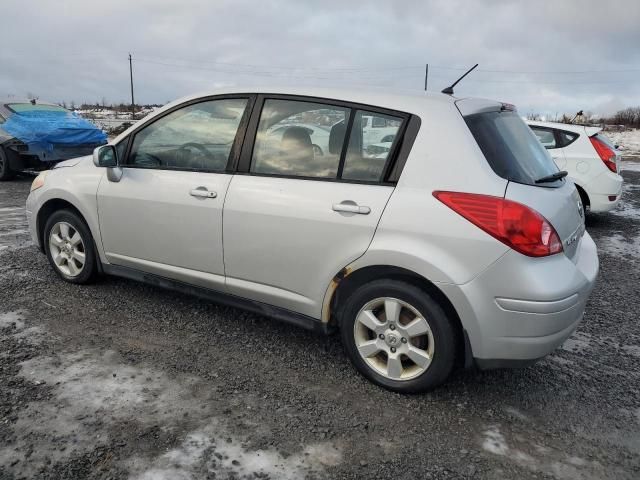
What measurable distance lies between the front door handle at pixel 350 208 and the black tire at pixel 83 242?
2391 mm

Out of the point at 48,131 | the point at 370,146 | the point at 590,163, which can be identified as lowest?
the point at 590,163

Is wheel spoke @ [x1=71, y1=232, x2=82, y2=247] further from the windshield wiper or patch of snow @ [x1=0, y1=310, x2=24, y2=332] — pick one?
the windshield wiper

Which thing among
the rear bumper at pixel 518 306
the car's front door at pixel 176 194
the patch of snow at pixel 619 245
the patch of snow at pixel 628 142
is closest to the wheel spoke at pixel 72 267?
the car's front door at pixel 176 194

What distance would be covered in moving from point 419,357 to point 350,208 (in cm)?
91

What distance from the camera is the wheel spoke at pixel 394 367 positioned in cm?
295

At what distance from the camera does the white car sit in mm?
7227

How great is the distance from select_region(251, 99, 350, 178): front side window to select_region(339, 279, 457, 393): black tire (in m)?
0.74

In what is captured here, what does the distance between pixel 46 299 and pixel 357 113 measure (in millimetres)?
2975

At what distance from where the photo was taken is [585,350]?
144 inches

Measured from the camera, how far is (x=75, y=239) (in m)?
4.39

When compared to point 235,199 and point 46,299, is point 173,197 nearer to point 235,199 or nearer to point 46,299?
point 235,199

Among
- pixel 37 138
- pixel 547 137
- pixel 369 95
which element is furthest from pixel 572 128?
pixel 37 138

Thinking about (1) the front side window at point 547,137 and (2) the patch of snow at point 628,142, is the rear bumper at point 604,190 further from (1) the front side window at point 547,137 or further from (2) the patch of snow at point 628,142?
(2) the patch of snow at point 628,142

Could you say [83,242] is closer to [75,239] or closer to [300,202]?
[75,239]
